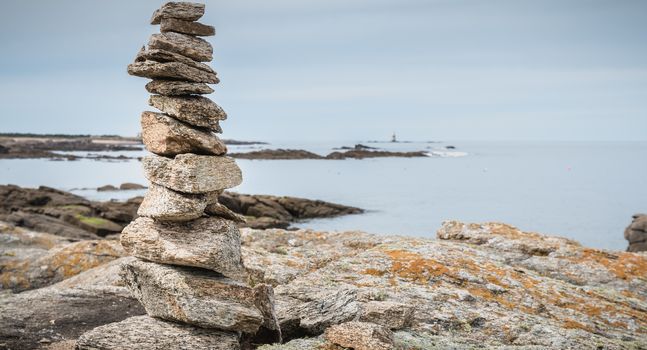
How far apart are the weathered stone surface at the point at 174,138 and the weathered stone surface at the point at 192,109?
18 centimetres

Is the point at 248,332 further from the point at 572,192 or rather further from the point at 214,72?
the point at 572,192

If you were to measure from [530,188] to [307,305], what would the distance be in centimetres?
11821

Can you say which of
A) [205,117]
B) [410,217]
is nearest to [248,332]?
[205,117]

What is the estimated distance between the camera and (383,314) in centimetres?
1211

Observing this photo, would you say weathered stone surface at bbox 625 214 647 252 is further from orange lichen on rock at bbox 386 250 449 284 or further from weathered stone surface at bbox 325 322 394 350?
weathered stone surface at bbox 325 322 394 350

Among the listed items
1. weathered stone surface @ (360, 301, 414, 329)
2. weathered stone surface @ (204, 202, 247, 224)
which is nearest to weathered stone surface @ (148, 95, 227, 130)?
weathered stone surface @ (204, 202, 247, 224)

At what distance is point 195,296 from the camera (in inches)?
458

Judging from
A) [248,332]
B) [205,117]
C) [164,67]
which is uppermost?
[164,67]

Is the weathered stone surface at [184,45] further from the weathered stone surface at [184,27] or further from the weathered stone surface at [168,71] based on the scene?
the weathered stone surface at [168,71]

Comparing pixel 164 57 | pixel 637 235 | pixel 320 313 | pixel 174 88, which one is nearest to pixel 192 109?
pixel 174 88

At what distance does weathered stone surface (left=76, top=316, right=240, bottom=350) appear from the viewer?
1095 centimetres

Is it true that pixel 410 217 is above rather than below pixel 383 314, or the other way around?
below

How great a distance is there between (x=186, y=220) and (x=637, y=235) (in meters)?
44.1

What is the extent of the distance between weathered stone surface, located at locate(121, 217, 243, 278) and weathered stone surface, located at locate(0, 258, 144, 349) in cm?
400
